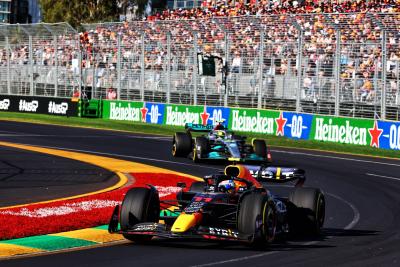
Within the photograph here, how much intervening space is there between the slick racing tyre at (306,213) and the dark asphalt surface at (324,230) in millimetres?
257

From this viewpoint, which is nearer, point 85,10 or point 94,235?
point 94,235

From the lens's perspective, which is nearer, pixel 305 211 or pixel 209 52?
pixel 305 211

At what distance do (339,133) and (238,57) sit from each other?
7.15m

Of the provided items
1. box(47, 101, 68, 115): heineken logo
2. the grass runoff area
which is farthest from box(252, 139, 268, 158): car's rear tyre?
box(47, 101, 68, 115): heineken logo

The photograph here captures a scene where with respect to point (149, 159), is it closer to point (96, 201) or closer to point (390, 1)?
point (96, 201)

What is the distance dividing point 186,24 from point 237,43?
324 cm

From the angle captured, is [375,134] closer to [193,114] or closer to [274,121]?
[274,121]

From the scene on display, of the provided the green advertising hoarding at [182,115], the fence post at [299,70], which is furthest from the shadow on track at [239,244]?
the green advertising hoarding at [182,115]

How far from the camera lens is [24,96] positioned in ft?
156

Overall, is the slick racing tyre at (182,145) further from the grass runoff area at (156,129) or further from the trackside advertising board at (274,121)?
the trackside advertising board at (274,121)

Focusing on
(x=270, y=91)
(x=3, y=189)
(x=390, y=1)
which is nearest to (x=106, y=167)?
(x=3, y=189)

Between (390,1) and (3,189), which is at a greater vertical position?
(390,1)

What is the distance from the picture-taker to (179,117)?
39.8m

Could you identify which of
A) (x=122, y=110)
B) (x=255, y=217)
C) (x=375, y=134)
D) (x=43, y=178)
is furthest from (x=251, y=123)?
(x=255, y=217)
